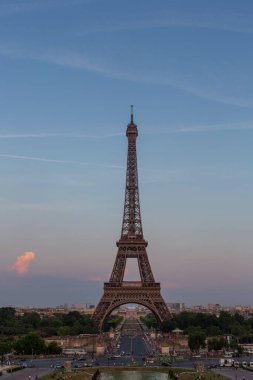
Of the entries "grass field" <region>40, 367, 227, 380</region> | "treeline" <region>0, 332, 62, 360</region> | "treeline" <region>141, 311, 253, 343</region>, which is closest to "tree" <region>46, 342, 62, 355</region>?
"treeline" <region>0, 332, 62, 360</region>

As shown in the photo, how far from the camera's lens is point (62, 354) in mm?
81625

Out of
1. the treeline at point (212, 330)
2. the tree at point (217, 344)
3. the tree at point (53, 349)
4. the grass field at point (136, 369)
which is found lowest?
the grass field at point (136, 369)

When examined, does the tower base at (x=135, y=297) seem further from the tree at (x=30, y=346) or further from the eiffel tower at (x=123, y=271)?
the tree at (x=30, y=346)

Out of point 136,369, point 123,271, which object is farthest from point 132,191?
point 136,369

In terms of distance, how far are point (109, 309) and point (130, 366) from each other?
3496 centimetres

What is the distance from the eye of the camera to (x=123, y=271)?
333 ft

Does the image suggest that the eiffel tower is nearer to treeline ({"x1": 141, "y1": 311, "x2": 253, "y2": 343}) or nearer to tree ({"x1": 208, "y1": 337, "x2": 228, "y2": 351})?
treeline ({"x1": 141, "y1": 311, "x2": 253, "y2": 343})

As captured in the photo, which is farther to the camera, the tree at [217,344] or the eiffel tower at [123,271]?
the eiffel tower at [123,271]

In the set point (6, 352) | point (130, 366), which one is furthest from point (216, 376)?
point (6, 352)

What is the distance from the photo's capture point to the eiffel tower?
327 feet

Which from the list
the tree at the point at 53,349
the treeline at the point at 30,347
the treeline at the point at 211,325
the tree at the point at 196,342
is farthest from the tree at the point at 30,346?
the treeline at the point at 211,325

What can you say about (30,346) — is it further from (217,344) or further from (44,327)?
(44,327)

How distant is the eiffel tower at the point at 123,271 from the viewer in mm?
99688

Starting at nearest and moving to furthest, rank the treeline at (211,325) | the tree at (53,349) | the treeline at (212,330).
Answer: the tree at (53,349)
the treeline at (212,330)
the treeline at (211,325)
